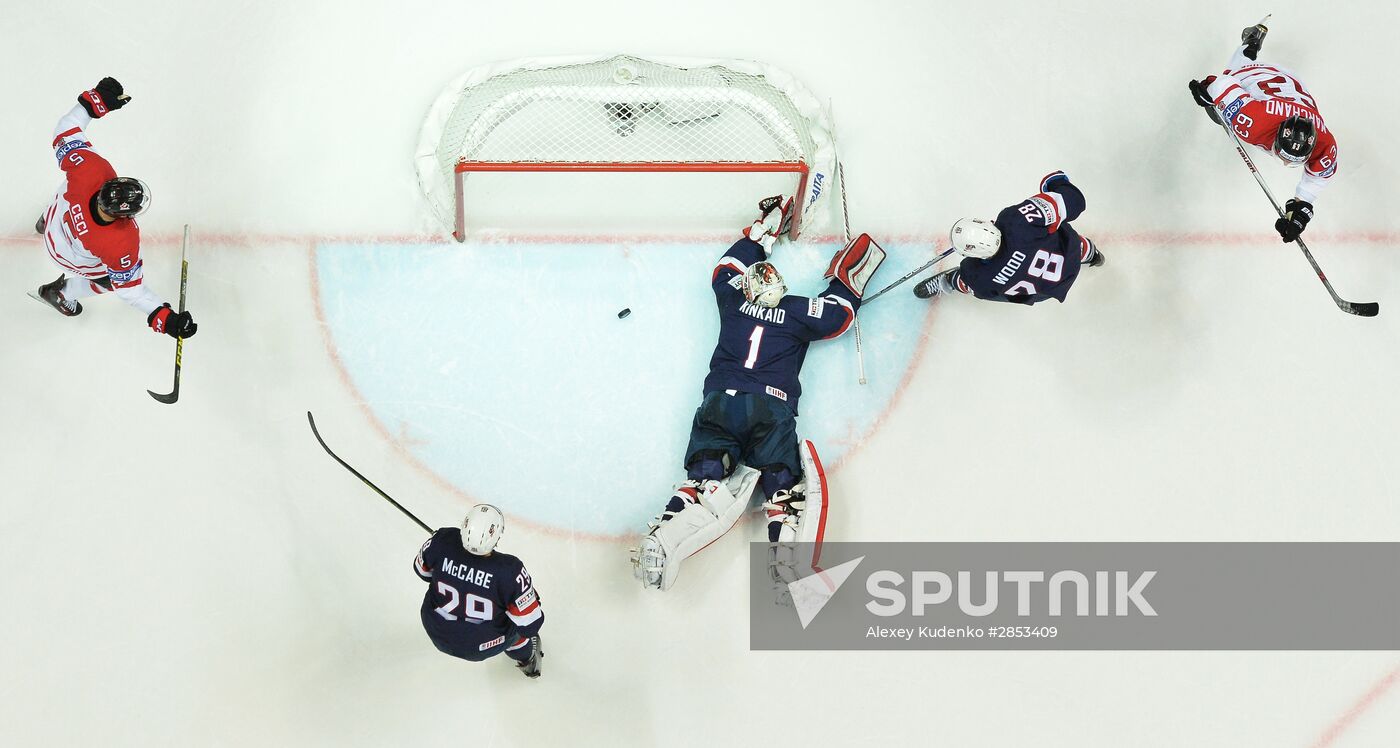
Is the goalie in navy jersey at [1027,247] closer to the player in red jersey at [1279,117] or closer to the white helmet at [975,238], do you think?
the white helmet at [975,238]

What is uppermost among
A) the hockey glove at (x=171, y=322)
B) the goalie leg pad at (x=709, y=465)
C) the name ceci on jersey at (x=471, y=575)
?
the hockey glove at (x=171, y=322)

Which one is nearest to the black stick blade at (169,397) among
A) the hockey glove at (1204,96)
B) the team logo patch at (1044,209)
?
the team logo patch at (1044,209)

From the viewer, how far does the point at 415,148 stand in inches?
211

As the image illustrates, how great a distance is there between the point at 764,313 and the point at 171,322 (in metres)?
2.58

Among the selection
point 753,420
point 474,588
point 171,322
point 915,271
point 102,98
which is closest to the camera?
point 474,588

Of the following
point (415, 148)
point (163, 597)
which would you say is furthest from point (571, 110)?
point (163, 597)

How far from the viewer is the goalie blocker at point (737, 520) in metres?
4.77

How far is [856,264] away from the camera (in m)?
5.15

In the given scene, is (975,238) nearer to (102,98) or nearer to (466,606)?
(466,606)

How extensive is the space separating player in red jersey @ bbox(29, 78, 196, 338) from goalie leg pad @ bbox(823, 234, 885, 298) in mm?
2896

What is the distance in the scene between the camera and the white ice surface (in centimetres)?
507

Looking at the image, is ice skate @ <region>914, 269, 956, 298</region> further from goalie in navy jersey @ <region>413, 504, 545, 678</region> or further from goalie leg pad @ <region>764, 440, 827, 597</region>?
goalie in navy jersey @ <region>413, 504, 545, 678</region>

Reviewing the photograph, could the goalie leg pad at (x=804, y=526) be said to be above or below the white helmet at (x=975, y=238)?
below

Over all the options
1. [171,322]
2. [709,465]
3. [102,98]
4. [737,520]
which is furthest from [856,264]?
[102,98]
